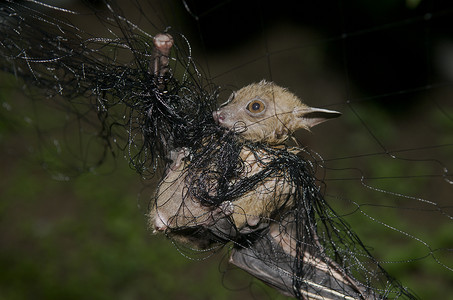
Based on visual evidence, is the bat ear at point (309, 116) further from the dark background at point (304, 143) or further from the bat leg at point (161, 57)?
the dark background at point (304, 143)

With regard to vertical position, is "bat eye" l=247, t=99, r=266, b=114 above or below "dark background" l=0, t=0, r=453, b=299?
below

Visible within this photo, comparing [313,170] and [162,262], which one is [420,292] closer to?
[162,262]

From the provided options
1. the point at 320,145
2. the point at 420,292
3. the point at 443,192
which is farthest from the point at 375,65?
the point at 420,292

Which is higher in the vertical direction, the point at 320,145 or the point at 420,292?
the point at 320,145

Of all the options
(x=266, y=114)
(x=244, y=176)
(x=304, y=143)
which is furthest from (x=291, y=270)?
(x=304, y=143)

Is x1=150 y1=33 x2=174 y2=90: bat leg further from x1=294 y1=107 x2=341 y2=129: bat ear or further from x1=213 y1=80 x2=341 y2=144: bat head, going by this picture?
x1=294 y1=107 x2=341 y2=129: bat ear

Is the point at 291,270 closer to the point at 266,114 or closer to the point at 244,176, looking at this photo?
the point at 244,176

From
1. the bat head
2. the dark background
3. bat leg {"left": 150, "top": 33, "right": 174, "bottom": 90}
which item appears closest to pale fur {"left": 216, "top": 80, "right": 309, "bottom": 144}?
the bat head

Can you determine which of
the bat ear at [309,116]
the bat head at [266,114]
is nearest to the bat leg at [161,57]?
the bat head at [266,114]
